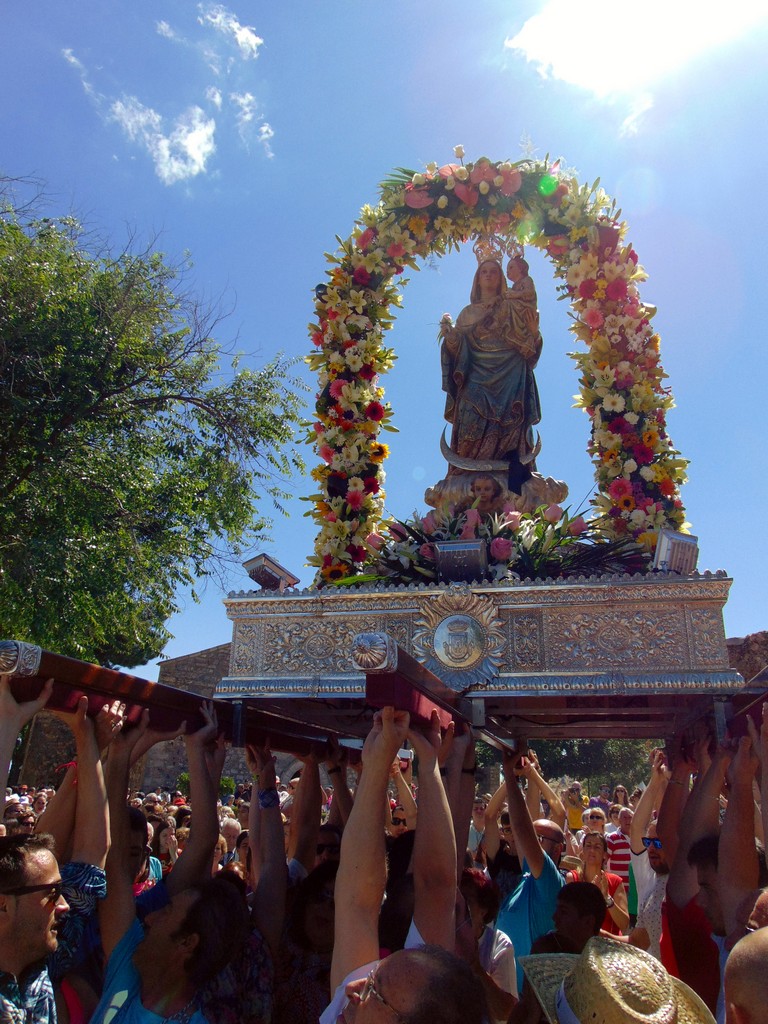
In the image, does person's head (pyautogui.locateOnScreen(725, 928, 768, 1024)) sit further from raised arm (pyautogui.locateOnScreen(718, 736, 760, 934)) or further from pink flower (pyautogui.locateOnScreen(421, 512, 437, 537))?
pink flower (pyautogui.locateOnScreen(421, 512, 437, 537))

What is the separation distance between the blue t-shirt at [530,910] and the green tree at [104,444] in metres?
6.85

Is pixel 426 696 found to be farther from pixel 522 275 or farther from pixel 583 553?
pixel 522 275

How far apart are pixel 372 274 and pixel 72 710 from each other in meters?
4.38

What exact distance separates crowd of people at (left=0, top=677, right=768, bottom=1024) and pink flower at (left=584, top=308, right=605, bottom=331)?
302 cm

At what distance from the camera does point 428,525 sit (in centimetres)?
521

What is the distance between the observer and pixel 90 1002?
2.69 meters

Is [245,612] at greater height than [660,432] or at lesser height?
lesser

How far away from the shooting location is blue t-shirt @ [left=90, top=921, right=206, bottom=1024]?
2.46 meters

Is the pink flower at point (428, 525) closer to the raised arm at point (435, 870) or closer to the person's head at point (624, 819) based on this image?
the raised arm at point (435, 870)

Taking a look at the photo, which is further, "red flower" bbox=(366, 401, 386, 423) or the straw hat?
"red flower" bbox=(366, 401, 386, 423)

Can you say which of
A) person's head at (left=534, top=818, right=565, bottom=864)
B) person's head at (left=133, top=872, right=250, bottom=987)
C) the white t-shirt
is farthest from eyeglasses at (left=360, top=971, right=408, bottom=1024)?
person's head at (left=534, top=818, right=565, bottom=864)

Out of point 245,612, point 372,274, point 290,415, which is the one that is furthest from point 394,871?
point 290,415

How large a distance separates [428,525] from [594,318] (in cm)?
194

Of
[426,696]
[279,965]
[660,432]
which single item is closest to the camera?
[426,696]
